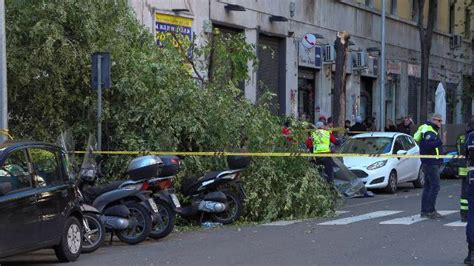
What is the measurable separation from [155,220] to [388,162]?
954cm

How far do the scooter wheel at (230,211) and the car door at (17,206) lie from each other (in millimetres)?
4736

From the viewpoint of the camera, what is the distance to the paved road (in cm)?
1010

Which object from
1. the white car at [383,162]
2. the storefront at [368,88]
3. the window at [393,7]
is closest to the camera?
the white car at [383,162]

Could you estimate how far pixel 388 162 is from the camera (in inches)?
794

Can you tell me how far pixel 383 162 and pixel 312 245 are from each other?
30.2ft

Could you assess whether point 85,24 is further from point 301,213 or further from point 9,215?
point 9,215

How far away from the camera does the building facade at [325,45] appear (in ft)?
83.3

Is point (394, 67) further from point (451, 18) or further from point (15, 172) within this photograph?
point (15, 172)

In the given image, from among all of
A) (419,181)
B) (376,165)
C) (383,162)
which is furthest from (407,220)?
(419,181)

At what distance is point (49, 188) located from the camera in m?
9.80

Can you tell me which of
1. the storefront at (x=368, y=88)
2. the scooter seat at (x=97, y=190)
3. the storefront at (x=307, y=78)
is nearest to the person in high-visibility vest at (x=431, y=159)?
the scooter seat at (x=97, y=190)

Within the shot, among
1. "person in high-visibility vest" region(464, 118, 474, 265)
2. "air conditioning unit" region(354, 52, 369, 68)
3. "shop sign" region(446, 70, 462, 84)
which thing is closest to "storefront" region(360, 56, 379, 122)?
"air conditioning unit" region(354, 52, 369, 68)

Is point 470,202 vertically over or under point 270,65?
under

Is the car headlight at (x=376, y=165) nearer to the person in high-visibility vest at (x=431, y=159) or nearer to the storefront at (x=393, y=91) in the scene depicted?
the person in high-visibility vest at (x=431, y=159)
